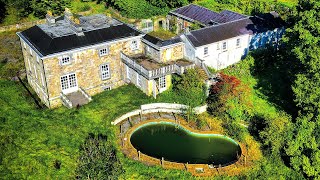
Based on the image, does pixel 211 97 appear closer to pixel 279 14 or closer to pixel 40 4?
pixel 279 14

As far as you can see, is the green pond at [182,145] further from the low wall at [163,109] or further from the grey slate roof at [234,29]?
the grey slate roof at [234,29]

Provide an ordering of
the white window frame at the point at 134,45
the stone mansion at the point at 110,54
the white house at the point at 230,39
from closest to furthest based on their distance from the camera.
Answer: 1. the stone mansion at the point at 110,54
2. the white house at the point at 230,39
3. the white window frame at the point at 134,45

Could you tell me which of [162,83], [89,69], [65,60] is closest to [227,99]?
[162,83]

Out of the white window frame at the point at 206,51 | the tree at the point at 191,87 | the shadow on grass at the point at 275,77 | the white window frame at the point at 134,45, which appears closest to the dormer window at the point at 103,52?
the white window frame at the point at 134,45

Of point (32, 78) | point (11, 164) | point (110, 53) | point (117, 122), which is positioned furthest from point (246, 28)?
point (11, 164)

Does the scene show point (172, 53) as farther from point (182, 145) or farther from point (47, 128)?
point (47, 128)
